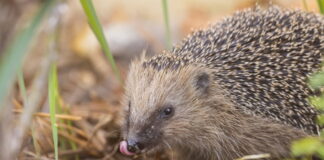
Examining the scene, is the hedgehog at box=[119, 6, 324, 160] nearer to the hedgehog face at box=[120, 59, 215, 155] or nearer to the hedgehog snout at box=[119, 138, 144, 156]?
the hedgehog face at box=[120, 59, 215, 155]

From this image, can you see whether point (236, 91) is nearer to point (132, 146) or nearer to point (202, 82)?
point (202, 82)

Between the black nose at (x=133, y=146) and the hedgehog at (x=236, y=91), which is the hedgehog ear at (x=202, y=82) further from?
the black nose at (x=133, y=146)

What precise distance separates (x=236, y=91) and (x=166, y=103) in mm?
643

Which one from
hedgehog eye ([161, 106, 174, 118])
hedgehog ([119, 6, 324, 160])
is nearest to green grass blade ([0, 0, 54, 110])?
hedgehog ([119, 6, 324, 160])

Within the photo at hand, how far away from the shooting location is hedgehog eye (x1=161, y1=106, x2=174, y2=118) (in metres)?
5.29

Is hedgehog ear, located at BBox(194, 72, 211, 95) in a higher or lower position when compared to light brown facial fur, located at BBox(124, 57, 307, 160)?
higher

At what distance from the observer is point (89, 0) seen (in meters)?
4.31

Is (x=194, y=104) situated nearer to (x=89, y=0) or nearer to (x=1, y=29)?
(x=89, y=0)

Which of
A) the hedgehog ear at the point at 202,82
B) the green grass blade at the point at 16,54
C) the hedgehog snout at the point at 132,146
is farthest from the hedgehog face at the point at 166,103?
the green grass blade at the point at 16,54

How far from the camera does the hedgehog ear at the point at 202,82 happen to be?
5465 millimetres

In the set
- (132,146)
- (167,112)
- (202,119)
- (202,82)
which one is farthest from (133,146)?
(202,82)

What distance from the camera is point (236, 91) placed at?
5.42 meters

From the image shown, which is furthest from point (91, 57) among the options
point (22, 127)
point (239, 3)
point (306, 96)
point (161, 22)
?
point (22, 127)

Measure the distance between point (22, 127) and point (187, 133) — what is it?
7.86 ft
